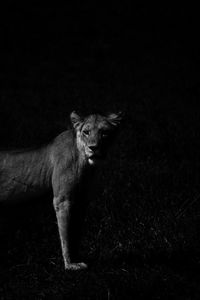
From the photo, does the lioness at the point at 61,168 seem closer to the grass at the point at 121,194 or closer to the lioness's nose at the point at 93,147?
the lioness's nose at the point at 93,147

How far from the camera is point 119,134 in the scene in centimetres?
1183

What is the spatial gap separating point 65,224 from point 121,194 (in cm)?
245

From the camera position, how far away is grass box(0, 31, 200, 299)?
6.20 m

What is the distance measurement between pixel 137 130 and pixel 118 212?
4368mm

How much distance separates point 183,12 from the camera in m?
24.9

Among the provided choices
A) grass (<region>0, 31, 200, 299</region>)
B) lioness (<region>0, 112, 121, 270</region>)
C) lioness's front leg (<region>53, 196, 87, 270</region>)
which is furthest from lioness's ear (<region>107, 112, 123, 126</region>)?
grass (<region>0, 31, 200, 299</region>)

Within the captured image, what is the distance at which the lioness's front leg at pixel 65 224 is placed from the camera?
6.19 metres

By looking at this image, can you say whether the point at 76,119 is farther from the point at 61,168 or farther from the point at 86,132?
the point at 61,168

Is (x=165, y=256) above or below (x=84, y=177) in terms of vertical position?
below

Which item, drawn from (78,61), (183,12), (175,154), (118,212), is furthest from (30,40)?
(118,212)

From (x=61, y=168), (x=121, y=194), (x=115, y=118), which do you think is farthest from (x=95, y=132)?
(x=121, y=194)

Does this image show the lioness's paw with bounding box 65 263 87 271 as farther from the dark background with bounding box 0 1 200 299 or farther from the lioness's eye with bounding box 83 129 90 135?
the lioness's eye with bounding box 83 129 90 135

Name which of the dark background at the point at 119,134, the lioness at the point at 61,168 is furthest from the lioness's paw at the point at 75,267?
the dark background at the point at 119,134

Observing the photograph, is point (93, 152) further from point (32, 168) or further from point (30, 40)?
point (30, 40)
